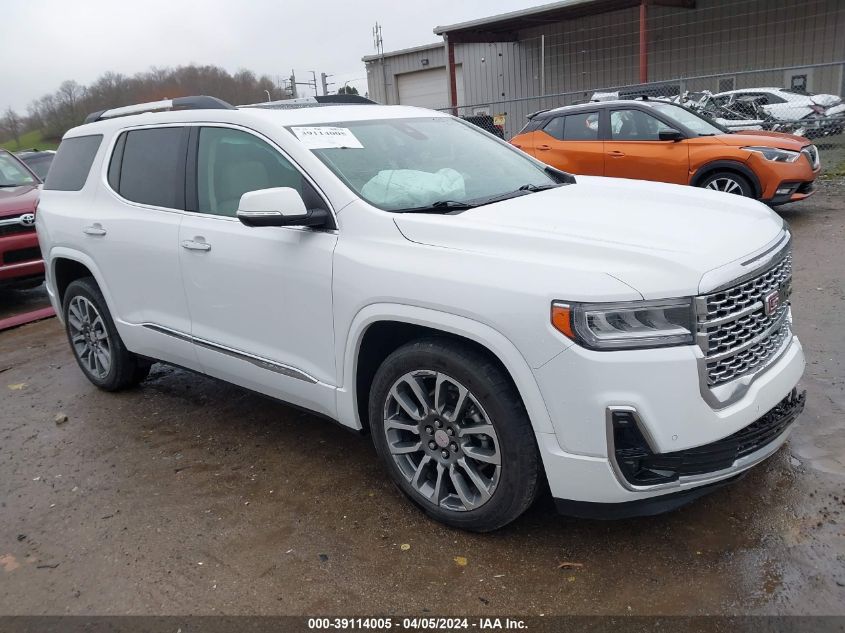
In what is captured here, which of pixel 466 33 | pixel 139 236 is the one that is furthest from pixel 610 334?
pixel 466 33

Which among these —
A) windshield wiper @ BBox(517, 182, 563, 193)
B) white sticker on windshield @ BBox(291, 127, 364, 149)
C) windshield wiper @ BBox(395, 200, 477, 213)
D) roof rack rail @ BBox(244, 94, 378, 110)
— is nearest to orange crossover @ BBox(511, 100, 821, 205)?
roof rack rail @ BBox(244, 94, 378, 110)

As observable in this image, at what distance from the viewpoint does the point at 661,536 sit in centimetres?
291

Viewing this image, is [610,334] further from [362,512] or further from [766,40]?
[766,40]

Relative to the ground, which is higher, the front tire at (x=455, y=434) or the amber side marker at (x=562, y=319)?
the amber side marker at (x=562, y=319)

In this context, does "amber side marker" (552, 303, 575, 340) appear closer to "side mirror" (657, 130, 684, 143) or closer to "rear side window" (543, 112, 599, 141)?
"side mirror" (657, 130, 684, 143)

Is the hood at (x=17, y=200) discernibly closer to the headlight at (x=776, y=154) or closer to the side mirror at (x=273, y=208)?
the side mirror at (x=273, y=208)

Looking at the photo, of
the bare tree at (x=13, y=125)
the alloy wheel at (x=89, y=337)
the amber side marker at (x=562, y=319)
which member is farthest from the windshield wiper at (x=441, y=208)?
the bare tree at (x=13, y=125)

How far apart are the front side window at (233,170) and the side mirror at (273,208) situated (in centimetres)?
24

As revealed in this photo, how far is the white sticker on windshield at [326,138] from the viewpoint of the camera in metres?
3.42

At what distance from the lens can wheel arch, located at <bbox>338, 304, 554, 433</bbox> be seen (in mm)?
2564

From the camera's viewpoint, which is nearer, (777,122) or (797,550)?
(797,550)

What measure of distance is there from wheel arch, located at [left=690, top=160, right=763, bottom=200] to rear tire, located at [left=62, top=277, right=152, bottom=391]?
280 inches

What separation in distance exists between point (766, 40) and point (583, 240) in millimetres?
22468

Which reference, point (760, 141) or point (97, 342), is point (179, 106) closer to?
point (97, 342)
